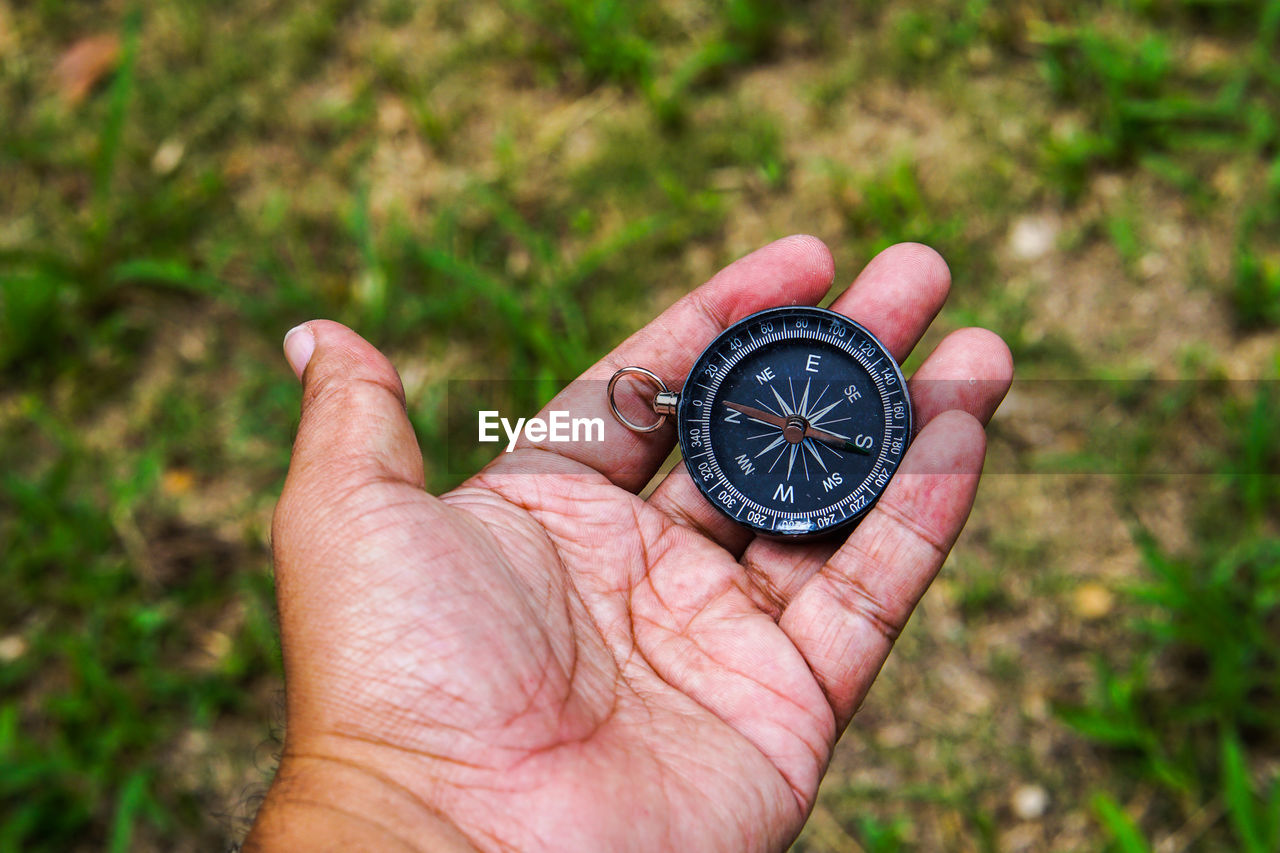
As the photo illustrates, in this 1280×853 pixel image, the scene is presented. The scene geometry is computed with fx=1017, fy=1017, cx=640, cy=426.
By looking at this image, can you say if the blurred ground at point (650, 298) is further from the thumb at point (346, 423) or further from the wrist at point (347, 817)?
the wrist at point (347, 817)

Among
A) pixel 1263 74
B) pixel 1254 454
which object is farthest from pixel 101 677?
pixel 1263 74

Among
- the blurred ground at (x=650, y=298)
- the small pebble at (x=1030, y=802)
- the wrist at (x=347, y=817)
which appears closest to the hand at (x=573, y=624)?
the wrist at (x=347, y=817)

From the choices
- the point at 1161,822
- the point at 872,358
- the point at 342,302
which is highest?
the point at 872,358

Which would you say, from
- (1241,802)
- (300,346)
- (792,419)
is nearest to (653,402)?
(792,419)

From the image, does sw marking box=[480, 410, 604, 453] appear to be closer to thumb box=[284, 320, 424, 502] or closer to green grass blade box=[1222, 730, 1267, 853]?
thumb box=[284, 320, 424, 502]

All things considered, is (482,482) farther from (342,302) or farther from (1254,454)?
(1254,454)
